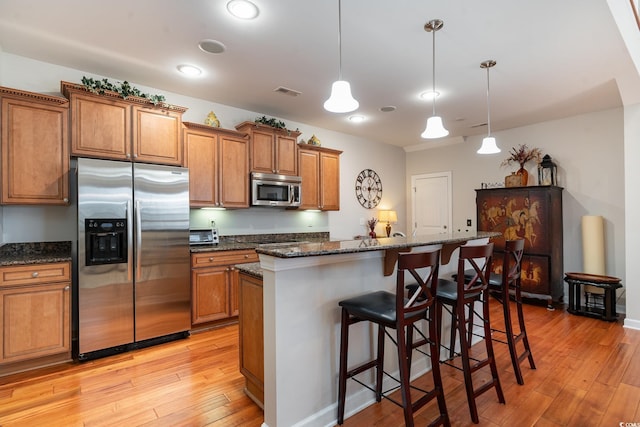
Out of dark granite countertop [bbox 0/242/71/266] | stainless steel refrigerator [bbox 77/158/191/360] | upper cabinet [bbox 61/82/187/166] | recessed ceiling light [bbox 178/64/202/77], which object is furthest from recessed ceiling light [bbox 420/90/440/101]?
dark granite countertop [bbox 0/242/71/266]

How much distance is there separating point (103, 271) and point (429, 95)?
3952 mm

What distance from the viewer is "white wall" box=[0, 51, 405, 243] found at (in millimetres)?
2955

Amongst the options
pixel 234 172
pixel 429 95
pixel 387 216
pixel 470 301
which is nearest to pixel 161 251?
pixel 234 172

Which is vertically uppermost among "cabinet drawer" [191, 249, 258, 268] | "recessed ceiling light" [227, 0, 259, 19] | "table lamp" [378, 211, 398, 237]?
"recessed ceiling light" [227, 0, 259, 19]

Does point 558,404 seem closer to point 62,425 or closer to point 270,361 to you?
point 270,361

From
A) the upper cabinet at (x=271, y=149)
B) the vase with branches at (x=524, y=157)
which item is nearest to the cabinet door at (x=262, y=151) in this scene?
the upper cabinet at (x=271, y=149)

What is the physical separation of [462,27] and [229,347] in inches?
137

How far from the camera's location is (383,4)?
7.17 ft

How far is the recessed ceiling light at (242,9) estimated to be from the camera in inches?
84.3

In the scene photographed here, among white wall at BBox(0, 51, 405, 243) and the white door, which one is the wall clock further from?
the white door

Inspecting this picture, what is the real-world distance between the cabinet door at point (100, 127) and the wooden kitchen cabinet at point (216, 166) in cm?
64

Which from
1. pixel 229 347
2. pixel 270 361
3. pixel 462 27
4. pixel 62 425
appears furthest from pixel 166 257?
pixel 462 27

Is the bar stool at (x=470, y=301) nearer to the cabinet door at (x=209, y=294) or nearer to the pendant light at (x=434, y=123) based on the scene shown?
the pendant light at (x=434, y=123)

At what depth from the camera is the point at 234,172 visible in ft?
13.1
